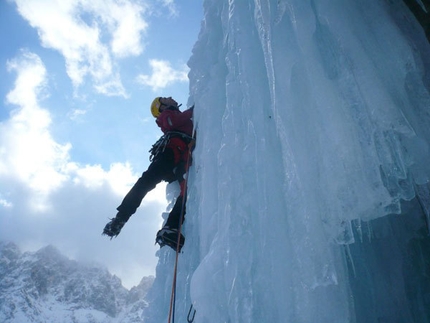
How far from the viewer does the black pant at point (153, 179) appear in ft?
12.9

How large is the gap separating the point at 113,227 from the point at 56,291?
18426cm

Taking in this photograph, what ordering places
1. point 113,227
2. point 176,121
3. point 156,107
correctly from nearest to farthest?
point 113,227 → point 176,121 → point 156,107

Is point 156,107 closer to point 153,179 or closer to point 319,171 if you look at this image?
point 153,179

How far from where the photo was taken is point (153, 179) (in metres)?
4.12

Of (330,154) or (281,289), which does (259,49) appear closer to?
(330,154)

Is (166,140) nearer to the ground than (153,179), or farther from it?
farther from it

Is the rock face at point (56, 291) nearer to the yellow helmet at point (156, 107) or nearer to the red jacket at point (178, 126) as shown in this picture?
the yellow helmet at point (156, 107)

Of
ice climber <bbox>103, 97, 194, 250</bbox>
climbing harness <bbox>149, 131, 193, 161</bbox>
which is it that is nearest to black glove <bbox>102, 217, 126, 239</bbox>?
ice climber <bbox>103, 97, 194, 250</bbox>

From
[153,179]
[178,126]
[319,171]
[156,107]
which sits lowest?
[319,171]

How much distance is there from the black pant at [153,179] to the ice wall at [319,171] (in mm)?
1454

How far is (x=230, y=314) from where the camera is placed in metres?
1.90

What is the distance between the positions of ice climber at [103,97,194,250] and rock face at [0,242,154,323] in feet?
536

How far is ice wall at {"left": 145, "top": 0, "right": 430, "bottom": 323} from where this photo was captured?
1825mm

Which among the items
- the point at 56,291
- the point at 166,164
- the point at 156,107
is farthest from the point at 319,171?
the point at 56,291
